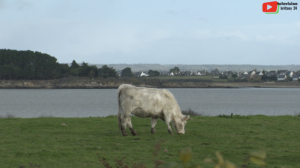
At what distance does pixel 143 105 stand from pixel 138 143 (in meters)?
2.07

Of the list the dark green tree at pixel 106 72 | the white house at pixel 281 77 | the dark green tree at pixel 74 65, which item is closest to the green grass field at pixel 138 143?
the dark green tree at pixel 106 72

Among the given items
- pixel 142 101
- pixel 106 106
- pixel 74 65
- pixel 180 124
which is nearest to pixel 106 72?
pixel 74 65

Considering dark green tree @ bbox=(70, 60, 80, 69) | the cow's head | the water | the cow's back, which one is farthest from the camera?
dark green tree @ bbox=(70, 60, 80, 69)

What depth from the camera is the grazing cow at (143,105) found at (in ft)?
49.4

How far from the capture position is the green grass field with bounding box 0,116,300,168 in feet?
35.2

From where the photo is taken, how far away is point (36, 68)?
5984 inches

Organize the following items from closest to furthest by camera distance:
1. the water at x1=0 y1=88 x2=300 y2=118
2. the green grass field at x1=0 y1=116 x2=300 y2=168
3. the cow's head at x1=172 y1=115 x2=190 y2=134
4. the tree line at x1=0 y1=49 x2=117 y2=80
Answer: the green grass field at x1=0 y1=116 x2=300 y2=168 → the cow's head at x1=172 y1=115 x2=190 y2=134 → the water at x1=0 y1=88 x2=300 y2=118 → the tree line at x1=0 y1=49 x2=117 y2=80

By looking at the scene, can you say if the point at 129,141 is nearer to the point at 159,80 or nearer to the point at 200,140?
the point at 200,140

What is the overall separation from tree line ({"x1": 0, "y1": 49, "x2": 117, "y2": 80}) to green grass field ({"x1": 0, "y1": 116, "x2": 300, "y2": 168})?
13781 cm

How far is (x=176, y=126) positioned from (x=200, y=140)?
6.24ft

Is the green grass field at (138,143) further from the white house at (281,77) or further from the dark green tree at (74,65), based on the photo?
the white house at (281,77)

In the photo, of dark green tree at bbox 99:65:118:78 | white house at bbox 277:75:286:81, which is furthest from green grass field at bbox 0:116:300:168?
white house at bbox 277:75:286:81

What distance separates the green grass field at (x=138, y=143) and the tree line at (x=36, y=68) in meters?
138

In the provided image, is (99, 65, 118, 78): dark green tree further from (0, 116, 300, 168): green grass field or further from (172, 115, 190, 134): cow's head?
(172, 115, 190, 134): cow's head
